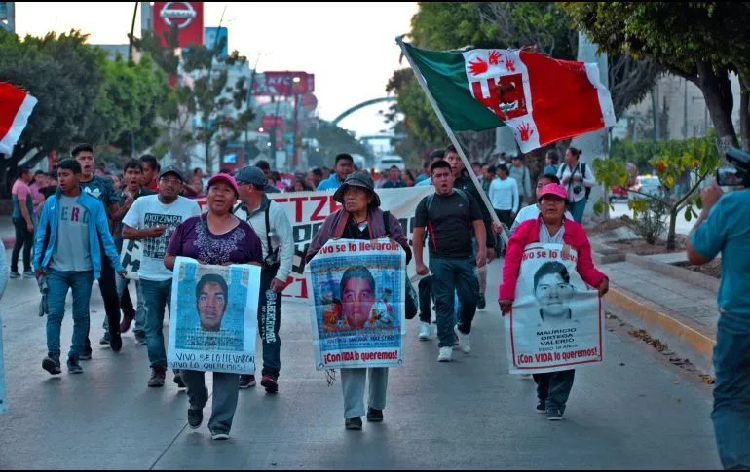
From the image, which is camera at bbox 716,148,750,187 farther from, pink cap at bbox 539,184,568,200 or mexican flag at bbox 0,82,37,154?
mexican flag at bbox 0,82,37,154

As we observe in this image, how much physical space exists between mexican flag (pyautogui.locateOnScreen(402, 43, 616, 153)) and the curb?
6.71 ft

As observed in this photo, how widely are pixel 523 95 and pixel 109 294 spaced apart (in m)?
4.29

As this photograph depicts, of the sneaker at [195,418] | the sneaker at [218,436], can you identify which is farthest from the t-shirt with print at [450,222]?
the sneaker at [218,436]

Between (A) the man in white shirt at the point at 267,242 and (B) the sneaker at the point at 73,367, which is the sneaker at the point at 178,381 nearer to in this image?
(A) the man in white shirt at the point at 267,242

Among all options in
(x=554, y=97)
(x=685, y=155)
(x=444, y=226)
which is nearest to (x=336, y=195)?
(x=444, y=226)

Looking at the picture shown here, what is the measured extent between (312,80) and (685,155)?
147 m

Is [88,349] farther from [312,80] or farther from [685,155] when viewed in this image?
[312,80]

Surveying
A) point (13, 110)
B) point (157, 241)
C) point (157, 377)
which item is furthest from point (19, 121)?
point (157, 377)

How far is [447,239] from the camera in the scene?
10672mm

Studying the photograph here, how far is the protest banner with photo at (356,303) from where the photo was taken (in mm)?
8102

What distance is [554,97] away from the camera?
11805 millimetres

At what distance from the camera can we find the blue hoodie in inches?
400

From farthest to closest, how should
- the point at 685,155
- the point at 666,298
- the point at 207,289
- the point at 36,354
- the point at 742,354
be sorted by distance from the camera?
1. the point at 685,155
2. the point at 666,298
3. the point at 36,354
4. the point at 207,289
5. the point at 742,354

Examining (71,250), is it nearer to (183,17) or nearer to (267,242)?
(267,242)
